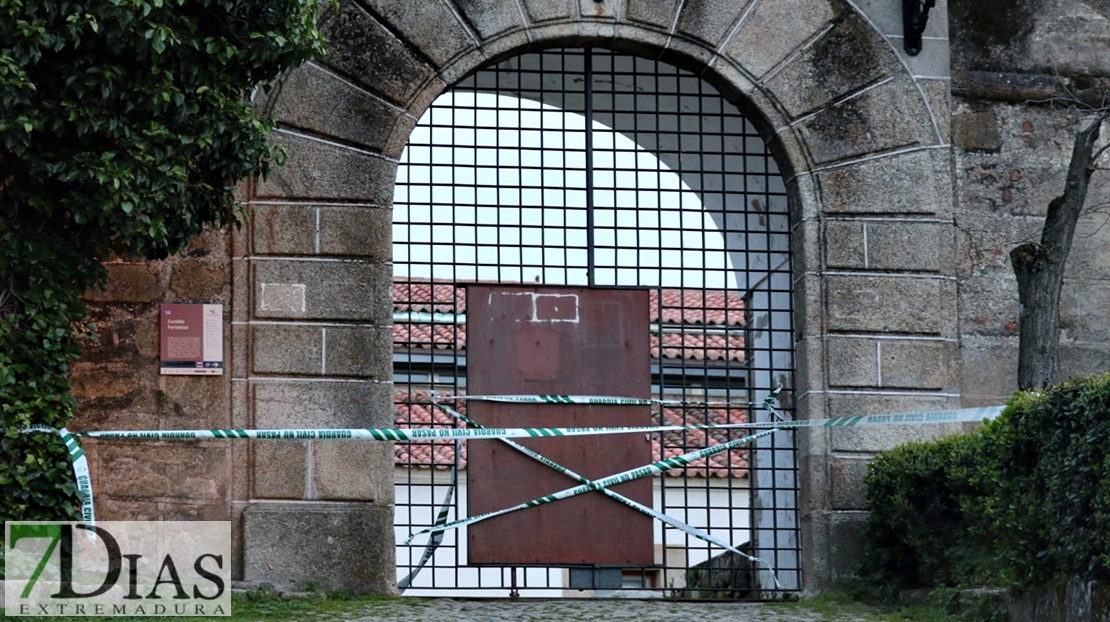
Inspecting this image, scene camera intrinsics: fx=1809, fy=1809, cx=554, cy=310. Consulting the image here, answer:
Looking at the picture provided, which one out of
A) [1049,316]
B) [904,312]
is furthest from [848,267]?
[1049,316]

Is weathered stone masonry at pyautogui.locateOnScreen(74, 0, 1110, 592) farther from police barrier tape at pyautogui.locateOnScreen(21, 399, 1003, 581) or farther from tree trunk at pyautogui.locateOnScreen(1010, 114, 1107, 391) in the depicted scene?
tree trunk at pyautogui.locateOnScreen(1010, 114, 1107, 391)

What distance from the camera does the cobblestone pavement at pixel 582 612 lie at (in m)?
9.45

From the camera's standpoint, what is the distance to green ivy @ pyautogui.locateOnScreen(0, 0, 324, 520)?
874 centimetres

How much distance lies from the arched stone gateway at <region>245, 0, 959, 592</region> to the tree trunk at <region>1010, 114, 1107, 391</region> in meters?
0.53

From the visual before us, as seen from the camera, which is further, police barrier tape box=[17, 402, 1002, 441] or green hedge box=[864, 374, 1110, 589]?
police barrier tape box=[17, 402, 1002, 441]

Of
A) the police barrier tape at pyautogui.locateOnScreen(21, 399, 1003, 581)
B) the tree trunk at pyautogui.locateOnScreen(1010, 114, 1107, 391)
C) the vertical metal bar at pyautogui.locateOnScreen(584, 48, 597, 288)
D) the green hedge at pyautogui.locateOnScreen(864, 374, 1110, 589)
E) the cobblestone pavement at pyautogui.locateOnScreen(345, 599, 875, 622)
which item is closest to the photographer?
the green hedge at pyautogui.locateOnScreen(864, 374, 1110, 589)

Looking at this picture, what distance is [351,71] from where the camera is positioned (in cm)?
1073

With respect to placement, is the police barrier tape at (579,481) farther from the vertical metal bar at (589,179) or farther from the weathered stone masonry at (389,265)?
the vertical metal bar at (589,179)

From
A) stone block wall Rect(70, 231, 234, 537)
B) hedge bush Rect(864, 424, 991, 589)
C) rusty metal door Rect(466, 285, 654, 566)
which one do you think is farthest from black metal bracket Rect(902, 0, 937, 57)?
stone block wall Rect(70, 231, 234, 537)

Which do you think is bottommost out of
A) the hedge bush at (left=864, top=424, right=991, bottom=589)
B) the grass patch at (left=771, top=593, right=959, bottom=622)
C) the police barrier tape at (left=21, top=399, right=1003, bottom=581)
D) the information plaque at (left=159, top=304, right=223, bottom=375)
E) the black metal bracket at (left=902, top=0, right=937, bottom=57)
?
the grass patch at (left=771, top=593, right=959, bottom=622)

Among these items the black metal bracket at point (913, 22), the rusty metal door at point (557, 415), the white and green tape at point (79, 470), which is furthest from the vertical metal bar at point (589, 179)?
the white and green tape at point (79, 470)

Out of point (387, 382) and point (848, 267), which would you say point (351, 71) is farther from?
point (848, 267)

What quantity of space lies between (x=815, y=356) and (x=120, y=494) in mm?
4173

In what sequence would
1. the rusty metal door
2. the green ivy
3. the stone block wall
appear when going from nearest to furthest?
the green ivy → the stone block wall → the rusty metal door
